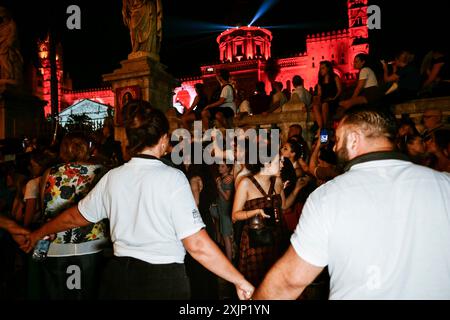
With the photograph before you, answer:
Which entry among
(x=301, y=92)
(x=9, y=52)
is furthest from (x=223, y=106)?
(x=9, y=52)

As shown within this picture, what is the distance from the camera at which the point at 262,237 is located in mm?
4047

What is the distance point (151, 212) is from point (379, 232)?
5.20 feet

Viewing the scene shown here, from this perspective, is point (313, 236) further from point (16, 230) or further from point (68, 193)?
point (16, 230)

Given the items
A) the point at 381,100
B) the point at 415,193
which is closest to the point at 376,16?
the point at 381,100

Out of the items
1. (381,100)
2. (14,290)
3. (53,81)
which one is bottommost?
(14,290)

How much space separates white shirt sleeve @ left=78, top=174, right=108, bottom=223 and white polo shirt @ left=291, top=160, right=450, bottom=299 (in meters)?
1.77

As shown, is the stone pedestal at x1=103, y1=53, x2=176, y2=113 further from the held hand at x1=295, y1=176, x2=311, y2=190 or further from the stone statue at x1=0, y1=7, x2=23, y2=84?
the held hand at x1=295, y1=176, x2=311, y2=190

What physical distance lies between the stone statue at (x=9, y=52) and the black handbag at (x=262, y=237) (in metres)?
12.1

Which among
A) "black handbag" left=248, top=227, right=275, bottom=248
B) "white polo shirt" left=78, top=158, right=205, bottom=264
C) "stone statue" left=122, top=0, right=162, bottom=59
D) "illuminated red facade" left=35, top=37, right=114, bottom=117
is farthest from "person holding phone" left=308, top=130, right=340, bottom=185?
"illuminated red facade" left=35, top=37, right=114, bottom=117

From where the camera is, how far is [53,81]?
19.8 m

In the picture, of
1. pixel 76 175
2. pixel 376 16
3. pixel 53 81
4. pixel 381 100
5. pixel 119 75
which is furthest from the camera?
pixel 53 81

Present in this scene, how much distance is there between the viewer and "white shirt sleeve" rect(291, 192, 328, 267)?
187cm
